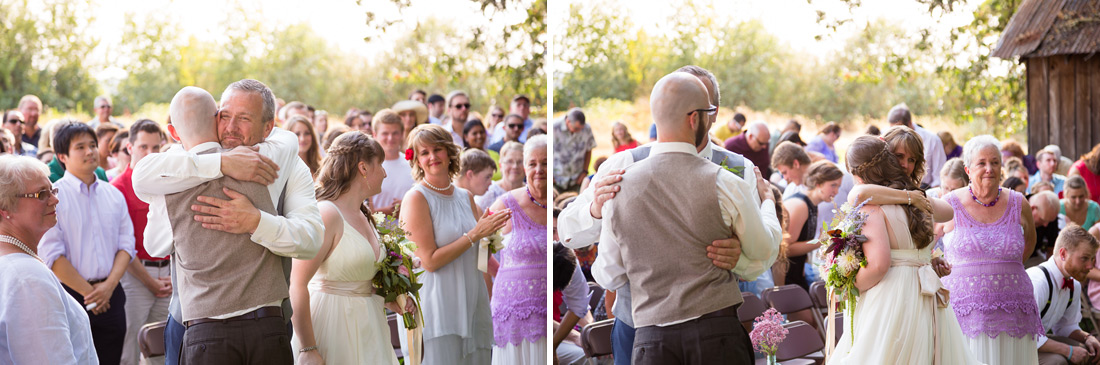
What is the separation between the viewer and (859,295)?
10.7 feet

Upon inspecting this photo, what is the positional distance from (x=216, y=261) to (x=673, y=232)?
1195 millimetres

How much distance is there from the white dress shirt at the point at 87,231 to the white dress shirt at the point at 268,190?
200 centimetres

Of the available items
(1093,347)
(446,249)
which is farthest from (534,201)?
(1093,347)

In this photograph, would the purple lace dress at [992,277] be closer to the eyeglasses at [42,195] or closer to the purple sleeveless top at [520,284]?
the purple sleeveless top at [520,284]

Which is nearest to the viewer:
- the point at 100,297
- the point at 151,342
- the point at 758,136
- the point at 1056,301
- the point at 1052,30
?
the point at 151,342

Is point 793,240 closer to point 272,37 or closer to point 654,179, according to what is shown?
point 654,179

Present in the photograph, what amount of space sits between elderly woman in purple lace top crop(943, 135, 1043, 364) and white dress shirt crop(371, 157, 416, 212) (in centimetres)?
243

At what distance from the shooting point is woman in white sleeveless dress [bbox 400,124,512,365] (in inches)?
139

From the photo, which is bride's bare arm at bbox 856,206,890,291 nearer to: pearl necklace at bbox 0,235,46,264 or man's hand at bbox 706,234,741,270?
man's hand at bbox 706,234,741,270

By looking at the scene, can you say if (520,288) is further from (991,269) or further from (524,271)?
(991,269)

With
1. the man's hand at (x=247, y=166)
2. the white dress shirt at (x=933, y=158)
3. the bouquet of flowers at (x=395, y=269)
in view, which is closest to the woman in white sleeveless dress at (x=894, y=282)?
the bouquet of flowers at (x=395, y=269)

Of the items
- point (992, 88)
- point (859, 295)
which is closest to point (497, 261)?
point (859, 295)

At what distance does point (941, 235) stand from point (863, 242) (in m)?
1.46

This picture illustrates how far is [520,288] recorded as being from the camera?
3855 mm
